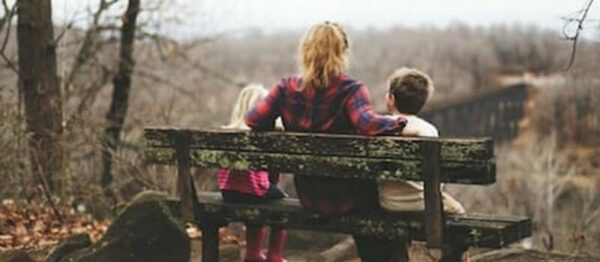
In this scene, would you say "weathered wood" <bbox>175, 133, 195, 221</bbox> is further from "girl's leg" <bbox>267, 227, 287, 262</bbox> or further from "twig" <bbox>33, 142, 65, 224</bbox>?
"twig" <bbox>33, 142, 65, 224</bbox>

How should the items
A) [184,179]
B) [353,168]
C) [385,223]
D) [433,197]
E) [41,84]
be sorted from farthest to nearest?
[41,84], [184,179], [385,223], [353,168], [433,197]

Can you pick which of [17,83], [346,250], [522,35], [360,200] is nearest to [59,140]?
[17,83]

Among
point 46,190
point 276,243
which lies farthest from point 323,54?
point 46,190

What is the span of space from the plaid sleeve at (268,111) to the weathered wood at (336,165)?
0.19 m

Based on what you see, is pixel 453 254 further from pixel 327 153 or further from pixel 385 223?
pixel 327 153

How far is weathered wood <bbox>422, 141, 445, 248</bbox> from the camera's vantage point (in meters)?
5.55

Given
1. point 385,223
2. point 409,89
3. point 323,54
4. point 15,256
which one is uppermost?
point 323,54

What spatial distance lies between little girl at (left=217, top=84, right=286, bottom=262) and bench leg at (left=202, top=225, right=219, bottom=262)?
21 cm

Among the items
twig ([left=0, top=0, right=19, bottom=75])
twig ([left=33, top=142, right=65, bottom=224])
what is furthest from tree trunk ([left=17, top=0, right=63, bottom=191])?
twig ([left=0, top=0, right=19, bottom=75])

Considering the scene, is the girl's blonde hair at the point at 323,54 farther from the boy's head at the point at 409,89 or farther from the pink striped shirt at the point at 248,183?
the pink striped shirt at the point at 248,183

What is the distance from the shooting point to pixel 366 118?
5.88 meters

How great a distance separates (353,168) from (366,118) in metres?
0.29

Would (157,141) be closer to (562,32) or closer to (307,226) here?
(307,226)

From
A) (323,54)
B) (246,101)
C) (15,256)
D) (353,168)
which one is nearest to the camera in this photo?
(353,168)
